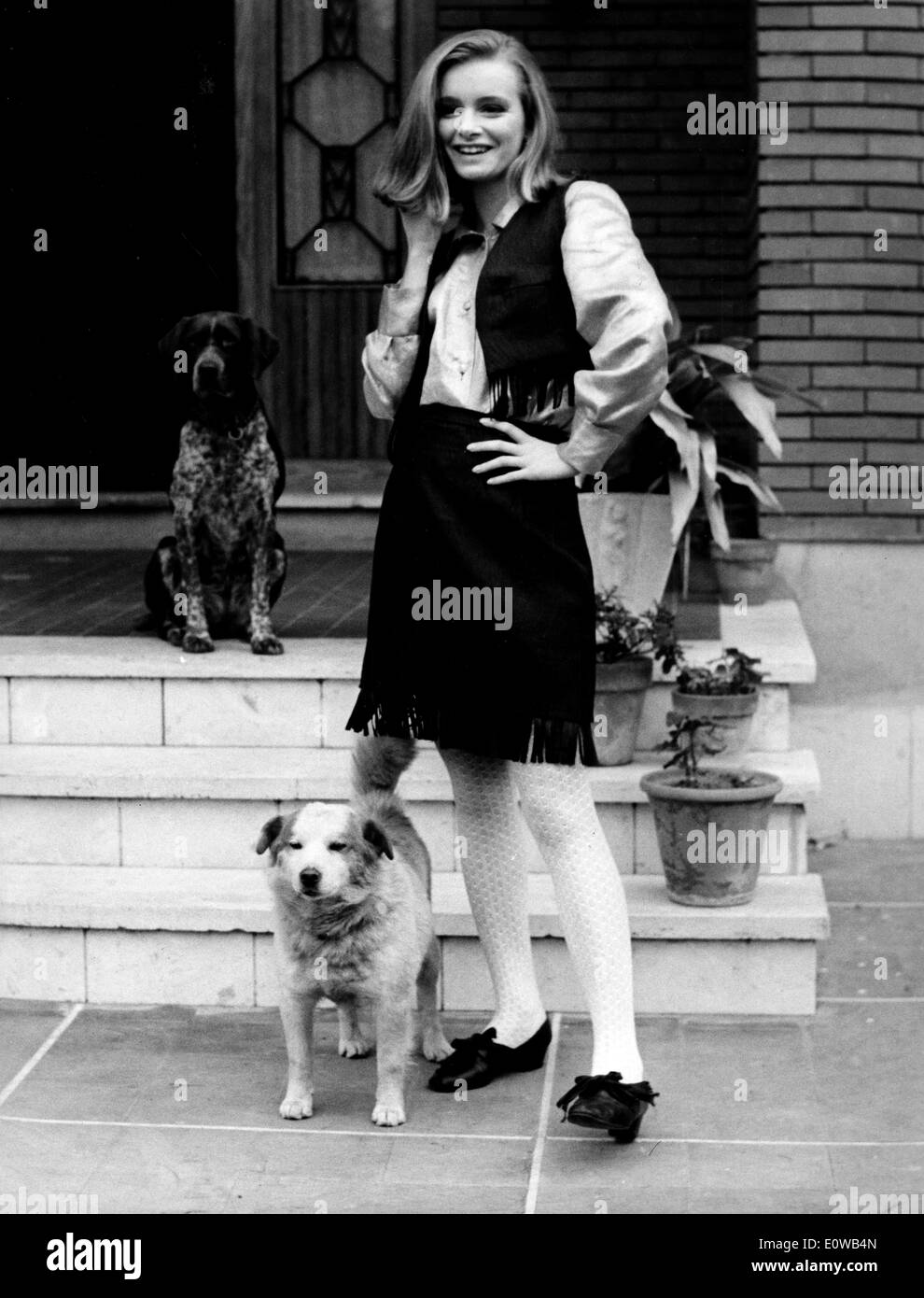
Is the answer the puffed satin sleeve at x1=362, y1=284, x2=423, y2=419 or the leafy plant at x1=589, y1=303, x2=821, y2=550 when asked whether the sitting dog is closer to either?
the puffed satin sleeve at x1=362, y1=284, x2=423, y2=419

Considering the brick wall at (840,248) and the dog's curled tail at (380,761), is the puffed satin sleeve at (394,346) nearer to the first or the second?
the dog's curled tail at (380,761)

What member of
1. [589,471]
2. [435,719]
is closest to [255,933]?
[435,719]

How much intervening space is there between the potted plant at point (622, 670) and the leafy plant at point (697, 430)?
58cm

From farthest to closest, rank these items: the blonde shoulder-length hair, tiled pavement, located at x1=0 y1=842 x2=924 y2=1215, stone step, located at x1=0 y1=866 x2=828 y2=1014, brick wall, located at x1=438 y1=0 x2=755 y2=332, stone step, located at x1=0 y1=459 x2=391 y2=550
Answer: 1. stone step, located at x1=0 y1=459 x2=391 y2=550
2. brick wall, located at x1=438 y1=0 x2=755 y2=332
3. stone step, located at x1=0 y1=866 x2=828 y2=1014
4. the blonde shoulder-length hair
5. tiled pavement, located at x1=0 y1=842 x2=924 y2=1215

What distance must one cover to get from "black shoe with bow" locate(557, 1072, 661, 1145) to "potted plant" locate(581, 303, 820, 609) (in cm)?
209

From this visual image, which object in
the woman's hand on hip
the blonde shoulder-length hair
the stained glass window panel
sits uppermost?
the stained glass window panel

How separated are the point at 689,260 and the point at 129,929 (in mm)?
4504

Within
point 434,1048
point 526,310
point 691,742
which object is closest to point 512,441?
point 526,310

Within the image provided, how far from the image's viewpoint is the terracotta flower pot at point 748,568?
21.7ft

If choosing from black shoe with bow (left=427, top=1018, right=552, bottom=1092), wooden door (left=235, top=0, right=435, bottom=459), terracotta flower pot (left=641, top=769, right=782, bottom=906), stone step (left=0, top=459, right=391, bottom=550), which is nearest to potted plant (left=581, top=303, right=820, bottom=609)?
terracotta flower pot (left=641, top=769, right=782, bottom=906)

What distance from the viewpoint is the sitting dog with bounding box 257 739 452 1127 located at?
393cm

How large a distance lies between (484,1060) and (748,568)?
9.22 feet

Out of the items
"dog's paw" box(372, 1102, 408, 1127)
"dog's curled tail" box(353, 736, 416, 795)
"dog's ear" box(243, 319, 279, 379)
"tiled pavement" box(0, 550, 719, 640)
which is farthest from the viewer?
"tiled pavement" box(0, 550, 719, 640)

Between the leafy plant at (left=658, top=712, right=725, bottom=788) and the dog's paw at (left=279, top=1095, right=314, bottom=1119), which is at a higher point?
the leafy plant at (left=658, top=712, right=725, bottom=788)
